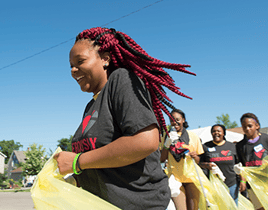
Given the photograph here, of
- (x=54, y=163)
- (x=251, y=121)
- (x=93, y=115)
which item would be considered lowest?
(x=251, y=121)

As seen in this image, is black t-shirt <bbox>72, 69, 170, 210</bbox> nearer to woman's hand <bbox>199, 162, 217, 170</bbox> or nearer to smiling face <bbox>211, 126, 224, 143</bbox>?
woman's hand <bbox>199, 162, 217, 170</bbox>

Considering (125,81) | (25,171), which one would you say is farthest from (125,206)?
(25,171)

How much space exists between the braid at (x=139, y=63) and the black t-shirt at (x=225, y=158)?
3951 mm

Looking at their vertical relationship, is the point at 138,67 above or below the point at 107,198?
above

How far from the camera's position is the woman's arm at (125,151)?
1051 millimetres

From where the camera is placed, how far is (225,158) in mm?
5051

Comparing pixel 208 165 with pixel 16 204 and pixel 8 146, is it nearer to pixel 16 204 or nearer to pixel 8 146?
pixel 16 204

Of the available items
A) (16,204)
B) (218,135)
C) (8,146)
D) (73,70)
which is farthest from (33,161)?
(8,146)

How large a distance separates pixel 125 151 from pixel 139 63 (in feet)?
1.63

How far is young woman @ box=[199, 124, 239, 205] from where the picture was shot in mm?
4863

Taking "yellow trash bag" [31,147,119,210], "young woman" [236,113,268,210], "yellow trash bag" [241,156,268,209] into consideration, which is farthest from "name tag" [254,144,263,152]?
"yellow trash bag" [31,147,119,210]

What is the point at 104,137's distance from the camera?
1.16m

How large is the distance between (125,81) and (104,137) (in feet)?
0.90

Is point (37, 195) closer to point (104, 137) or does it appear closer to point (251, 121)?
point (104, 137)
